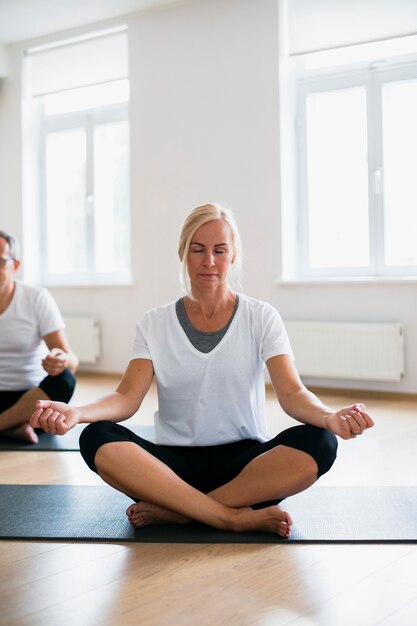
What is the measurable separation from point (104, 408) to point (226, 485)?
1.26 feet

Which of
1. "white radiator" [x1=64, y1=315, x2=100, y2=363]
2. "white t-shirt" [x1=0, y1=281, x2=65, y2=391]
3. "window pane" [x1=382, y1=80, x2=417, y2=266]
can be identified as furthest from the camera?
"white radiator" [x1=64, y1=315, x2=100, y2=363]

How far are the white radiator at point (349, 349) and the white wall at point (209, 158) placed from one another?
93 mm

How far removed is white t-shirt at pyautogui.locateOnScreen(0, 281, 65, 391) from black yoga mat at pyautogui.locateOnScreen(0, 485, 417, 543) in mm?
1010

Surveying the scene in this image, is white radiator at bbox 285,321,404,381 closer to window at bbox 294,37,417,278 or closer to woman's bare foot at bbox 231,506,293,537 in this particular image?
window at bbox 294,37,417,278

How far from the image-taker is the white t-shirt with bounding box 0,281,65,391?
3.70 metres

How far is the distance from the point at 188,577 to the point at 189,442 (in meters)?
0.48

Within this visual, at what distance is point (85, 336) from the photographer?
20.8ft

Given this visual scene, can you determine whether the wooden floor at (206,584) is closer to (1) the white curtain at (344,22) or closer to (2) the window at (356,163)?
(2) the window at (356,163)

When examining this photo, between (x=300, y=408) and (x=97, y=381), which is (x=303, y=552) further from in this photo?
(x=97, y=381)

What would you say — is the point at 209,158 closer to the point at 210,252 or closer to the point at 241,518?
the point at 210,252

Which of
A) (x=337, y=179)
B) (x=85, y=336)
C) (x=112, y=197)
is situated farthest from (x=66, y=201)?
(x=337, y=179)

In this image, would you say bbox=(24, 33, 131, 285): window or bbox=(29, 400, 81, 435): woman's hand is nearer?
Answer: bbox=(29, 400, 81, 435): woman's hand

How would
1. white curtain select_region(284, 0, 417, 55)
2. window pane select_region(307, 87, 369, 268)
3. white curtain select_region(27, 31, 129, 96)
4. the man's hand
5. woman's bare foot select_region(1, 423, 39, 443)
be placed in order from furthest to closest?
white curtain select_region(27, 31, 129, 96) < window pane select_region(307, 87, 369, 268) < white curtain select_region(284, 0, 417, 55) < woman's bare foot select_region(1, 423, 39, 443) < the man's hand

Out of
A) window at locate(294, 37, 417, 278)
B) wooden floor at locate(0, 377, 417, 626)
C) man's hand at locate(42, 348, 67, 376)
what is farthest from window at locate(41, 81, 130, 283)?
wooden floor at locate(0, 377, 417, 626)
